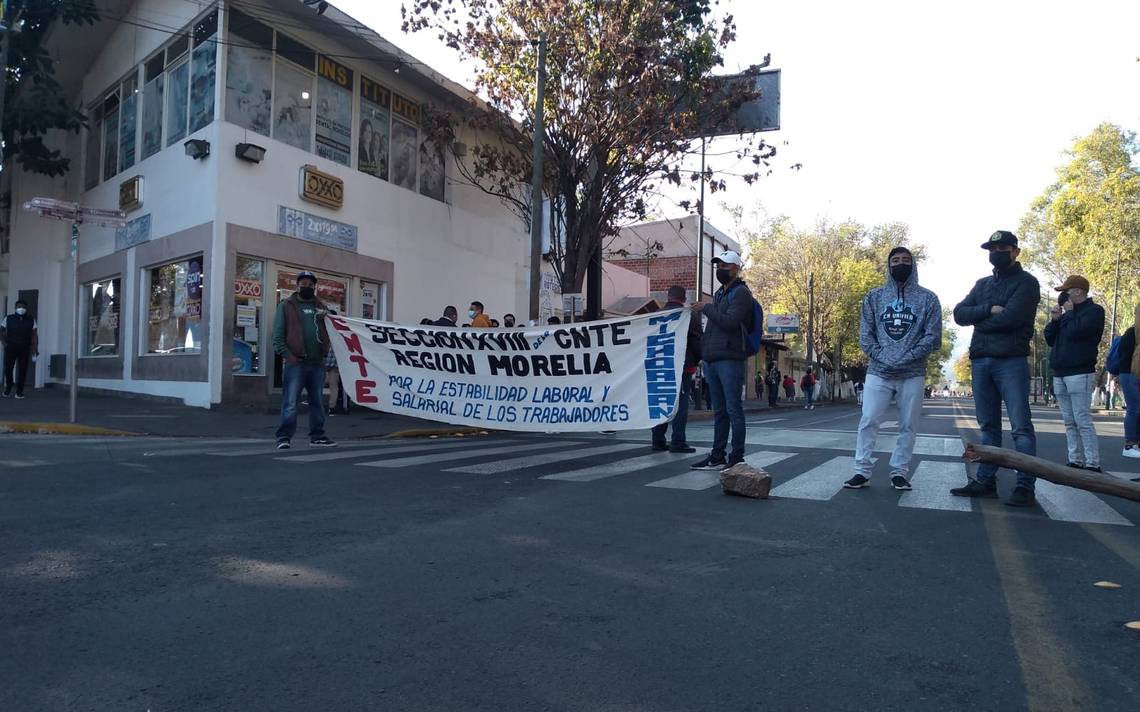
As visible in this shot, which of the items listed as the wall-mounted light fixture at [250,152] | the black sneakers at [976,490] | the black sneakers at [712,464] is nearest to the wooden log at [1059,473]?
the black sneakers at [976,490]

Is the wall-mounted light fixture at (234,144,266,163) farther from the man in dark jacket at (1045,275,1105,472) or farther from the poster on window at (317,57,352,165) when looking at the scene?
the man in dark jacket at (1045,275,1105,472)

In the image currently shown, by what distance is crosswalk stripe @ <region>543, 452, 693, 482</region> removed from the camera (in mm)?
6602

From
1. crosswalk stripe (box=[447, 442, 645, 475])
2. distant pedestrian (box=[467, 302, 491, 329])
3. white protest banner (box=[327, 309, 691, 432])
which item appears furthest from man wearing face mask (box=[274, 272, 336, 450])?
distant pedestrian (box=[467, 302, 491, 329])

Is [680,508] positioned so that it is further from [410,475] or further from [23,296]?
[23,296]

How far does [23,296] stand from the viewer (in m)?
20.3

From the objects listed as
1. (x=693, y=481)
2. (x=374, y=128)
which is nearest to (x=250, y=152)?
(x=374, y=128)

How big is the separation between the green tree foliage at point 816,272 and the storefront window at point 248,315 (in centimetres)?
3647

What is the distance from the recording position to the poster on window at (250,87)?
1459 centimetres

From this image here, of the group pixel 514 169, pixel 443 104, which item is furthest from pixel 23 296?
pixel 514 169

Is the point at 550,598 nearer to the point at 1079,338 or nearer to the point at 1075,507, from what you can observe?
the point at 1075,507

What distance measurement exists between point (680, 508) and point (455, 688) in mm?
3032

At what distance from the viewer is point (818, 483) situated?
21.4ft

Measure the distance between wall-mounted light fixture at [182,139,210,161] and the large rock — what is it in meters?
12.4

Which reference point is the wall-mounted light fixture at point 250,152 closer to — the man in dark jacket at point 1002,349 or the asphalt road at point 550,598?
the asphalt road at point 550,598
